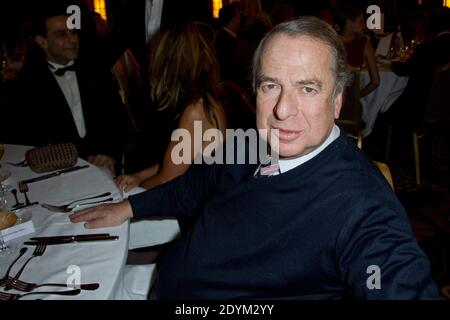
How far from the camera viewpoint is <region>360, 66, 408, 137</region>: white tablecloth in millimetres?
4211

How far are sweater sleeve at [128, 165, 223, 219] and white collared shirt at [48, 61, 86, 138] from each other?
1414mm

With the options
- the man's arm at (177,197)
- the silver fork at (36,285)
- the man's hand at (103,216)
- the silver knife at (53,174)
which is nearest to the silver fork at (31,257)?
the silver fork at (36,285)

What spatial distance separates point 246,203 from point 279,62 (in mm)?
405

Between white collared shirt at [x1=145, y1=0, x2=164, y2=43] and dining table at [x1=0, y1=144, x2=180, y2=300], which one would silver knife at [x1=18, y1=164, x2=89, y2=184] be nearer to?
dining table at [x1=0, y1=144, x2=180, y2=300]

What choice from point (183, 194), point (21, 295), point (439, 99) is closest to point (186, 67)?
point (183, 194)

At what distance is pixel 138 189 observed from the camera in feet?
6.06

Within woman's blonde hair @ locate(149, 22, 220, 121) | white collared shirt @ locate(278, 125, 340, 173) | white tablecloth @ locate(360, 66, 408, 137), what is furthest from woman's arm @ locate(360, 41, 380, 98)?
white collared shirt @ locate(278, 125, 340, 173)

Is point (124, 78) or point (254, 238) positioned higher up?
point (124, 78)

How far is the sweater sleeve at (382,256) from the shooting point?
29.4 inches

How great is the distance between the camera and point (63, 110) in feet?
8.11

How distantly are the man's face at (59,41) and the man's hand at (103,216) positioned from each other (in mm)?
1543

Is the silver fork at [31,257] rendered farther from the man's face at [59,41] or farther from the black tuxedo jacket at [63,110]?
the man's face at [59,41]
